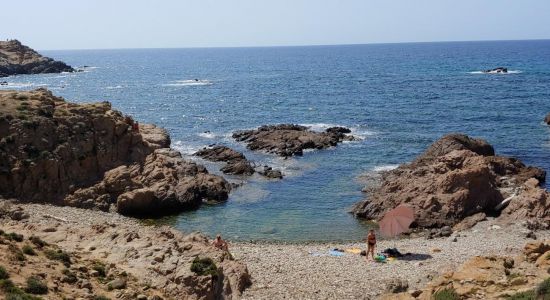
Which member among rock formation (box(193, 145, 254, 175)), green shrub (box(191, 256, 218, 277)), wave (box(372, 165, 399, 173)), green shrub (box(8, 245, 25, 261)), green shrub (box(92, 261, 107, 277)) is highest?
green shrub (box(8, 245, 25, 261))

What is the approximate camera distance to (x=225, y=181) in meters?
48.6

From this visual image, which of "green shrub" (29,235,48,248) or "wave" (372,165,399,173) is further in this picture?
"wave" (372,165,399,173)

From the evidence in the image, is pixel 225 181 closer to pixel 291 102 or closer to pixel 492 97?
pixel 291 102

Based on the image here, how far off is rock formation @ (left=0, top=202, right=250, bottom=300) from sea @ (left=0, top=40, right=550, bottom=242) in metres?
11.3

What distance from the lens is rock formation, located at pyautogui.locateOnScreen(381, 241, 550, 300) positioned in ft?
63.6

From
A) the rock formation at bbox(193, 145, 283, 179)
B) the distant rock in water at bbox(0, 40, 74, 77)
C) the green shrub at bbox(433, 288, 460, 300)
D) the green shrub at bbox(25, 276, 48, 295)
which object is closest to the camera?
the green shrub at bbox(25, 276, 48, 295)

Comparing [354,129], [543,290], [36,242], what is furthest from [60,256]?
[354,129]

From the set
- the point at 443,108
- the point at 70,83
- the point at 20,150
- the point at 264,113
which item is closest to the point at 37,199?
the point at 20,150

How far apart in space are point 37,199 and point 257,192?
675 inches

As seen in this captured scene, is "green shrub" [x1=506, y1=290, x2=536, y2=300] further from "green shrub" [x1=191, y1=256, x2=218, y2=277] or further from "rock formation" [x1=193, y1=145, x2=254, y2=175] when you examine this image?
"rock formation" [x1=193, y1=145, x2=254, y2=175]

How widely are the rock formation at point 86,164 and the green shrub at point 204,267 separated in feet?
58.8

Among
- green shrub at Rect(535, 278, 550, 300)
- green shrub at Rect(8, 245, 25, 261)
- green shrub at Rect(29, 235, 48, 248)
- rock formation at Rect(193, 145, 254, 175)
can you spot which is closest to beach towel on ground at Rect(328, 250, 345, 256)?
green shrub at Rect(535, 278, 550, 300)

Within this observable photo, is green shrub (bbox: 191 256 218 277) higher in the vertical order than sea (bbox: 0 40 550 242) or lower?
higher

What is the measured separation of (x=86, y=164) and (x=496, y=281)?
32720mm
